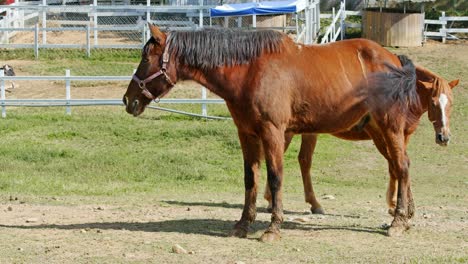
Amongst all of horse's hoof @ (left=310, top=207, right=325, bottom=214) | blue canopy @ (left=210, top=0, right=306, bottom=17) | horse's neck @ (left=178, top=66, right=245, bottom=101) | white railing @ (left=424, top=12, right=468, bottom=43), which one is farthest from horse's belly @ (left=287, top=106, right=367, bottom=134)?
white railing @ (left=424, top=12, right=468, bottom=43)

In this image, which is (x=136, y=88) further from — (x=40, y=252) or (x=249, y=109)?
(x=40, y=252)

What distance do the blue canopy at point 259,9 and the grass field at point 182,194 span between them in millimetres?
8220

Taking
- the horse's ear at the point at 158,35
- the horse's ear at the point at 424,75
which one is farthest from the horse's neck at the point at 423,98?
the horse's ear at the point at 158,35

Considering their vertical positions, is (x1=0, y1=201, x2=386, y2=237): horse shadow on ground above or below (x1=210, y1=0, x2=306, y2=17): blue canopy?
below

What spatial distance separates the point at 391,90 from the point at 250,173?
1772 millimetres

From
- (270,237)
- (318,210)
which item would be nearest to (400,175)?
(318,210)

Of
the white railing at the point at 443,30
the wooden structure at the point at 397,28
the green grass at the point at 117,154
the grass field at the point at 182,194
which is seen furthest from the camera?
the white railing at the point at 443,30

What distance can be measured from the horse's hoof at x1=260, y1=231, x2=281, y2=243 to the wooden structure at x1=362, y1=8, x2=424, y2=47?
2348 cm

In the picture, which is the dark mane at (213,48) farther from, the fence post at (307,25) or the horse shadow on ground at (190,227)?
the fence post at (307,25)

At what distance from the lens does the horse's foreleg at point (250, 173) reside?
397 inches

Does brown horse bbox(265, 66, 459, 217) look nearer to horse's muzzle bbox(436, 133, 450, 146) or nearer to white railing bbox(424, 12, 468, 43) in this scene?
horse's muzzle bbox(436, 133, 450, 146)

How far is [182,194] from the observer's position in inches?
537

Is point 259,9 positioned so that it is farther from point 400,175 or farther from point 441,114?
point 400,175

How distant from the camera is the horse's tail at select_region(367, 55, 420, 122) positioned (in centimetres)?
1022
